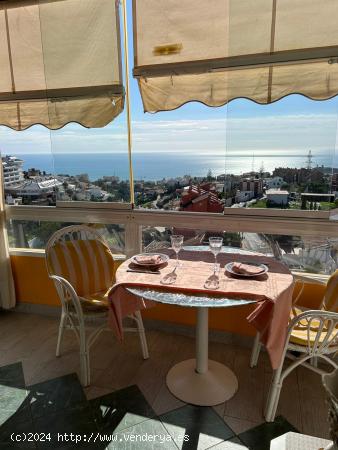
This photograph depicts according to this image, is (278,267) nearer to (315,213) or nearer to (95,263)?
(315,213)

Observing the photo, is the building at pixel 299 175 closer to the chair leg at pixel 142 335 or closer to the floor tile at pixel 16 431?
the chair leg at pixel 142 335

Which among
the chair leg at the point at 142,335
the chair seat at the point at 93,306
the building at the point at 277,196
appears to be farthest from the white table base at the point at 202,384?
the building at the point at 277,196

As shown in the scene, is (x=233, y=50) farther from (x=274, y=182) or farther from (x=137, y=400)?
(x=137, y=400)

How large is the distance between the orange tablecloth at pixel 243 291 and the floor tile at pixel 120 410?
0.51 m

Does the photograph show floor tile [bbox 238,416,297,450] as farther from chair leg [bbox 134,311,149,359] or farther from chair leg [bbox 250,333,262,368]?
chair leg [bbox 134,311,149,359]

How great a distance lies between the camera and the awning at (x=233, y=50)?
80.5 inches

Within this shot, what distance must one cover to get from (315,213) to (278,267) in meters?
0.57

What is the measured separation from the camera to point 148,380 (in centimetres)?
217

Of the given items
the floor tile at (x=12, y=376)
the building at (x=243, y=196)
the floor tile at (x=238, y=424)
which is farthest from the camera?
the building at (x=243, y=196)

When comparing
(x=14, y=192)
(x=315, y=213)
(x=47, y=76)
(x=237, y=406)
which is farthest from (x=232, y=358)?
(x=47, y=76)

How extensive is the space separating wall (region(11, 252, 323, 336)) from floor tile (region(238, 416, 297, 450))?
2.39 feet

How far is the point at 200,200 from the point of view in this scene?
8.35 feet

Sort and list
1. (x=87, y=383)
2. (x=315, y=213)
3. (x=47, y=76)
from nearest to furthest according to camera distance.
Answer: (x=87, y=383) → (x=315, y=213) → (x=47, y=76)

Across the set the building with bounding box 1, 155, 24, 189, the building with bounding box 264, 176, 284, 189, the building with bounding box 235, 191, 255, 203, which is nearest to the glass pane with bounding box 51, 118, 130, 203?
the building with bounding box 1, 155, 24, 189
